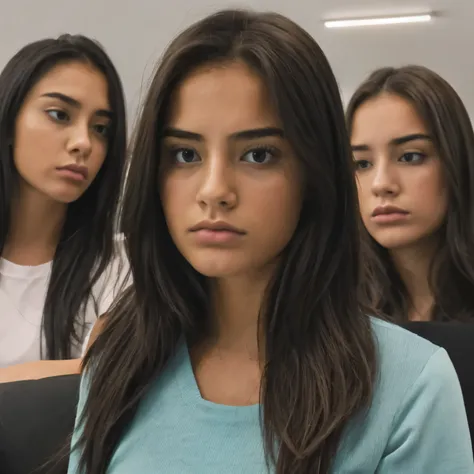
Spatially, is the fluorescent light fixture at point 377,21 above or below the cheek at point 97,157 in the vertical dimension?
above

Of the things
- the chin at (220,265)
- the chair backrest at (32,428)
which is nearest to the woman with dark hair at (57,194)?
the chair backrest at (32,428)

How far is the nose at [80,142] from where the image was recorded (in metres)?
1.21

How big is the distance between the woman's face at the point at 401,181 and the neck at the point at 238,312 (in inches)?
16.5

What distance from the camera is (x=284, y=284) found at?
0.66 meters

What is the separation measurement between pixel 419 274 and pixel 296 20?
1641 millimetres

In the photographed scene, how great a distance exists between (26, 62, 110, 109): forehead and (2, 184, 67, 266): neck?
21cm

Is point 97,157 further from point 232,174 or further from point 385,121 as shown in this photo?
point 232,174

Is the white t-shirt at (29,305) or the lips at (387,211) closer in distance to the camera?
the lips at (387,211)

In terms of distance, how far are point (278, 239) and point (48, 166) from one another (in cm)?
74

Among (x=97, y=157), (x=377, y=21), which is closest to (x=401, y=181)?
(x=97, y=157)

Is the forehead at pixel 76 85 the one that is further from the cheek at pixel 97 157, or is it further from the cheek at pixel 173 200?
the cheek at pixel 173 200

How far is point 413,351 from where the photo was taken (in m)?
0.63

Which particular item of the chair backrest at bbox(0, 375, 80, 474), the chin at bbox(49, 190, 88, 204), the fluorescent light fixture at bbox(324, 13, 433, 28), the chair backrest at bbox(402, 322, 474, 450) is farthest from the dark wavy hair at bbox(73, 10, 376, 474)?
the fluorescent light fixture at bbox(324, 13, 433, 28)

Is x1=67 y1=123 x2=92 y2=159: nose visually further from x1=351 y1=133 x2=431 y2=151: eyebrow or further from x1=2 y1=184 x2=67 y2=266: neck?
x1=351 y1=133 x2=431 y2=151: eyebrow
